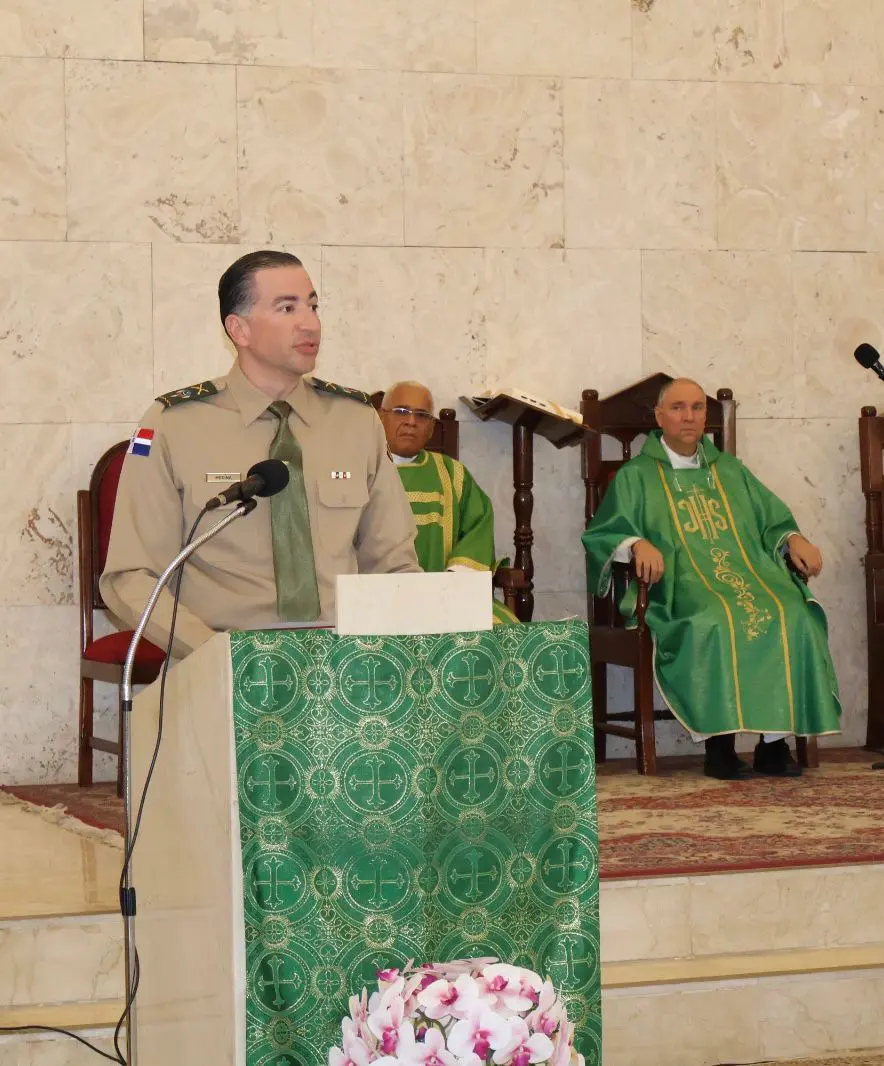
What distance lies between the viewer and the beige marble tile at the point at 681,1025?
3.82 m

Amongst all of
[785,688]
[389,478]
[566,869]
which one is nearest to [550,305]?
[785,688]

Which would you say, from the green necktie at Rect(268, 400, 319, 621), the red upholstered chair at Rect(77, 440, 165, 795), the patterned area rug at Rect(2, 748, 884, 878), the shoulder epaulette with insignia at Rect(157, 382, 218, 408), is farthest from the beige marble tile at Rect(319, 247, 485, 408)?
the green necktie at Rect(268, 400, 319, 621)

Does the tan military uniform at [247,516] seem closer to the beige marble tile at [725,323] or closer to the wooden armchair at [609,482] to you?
the wooden armchair at [609,482]

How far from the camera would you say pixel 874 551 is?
6812 millimetres

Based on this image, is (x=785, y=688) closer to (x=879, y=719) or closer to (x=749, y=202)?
(x=879, y=719)

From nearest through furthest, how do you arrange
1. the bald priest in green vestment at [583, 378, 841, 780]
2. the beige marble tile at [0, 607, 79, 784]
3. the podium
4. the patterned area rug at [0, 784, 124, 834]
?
1. the podium
2. the patterned area rug at [0, 784, 124, 834]
3. the bald priest in green vestment at [583, 378, 841, 780]
4. the beige marble tile at [0, 607, 79, 784]

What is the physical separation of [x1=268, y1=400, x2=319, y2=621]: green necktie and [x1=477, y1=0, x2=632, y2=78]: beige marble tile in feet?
12.2

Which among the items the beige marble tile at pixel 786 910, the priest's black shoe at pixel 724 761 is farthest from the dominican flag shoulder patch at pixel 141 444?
the priest's black shoe at pixel 724 761

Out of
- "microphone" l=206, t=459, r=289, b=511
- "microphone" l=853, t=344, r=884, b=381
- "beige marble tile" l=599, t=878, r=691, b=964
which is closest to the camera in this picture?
"microphone" l=206, t=459, r=289, b=511

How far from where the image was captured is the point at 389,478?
12.7 feet

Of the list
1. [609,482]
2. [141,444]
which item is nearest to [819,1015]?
[141,444]

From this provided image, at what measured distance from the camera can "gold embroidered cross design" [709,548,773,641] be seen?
610cm

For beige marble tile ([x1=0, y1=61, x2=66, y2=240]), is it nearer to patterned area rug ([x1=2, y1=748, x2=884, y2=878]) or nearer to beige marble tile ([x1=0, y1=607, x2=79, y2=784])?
beige marble tile ([x1=0, y1=607, x2=79, y2=784])

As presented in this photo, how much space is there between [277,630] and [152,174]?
4544mm
